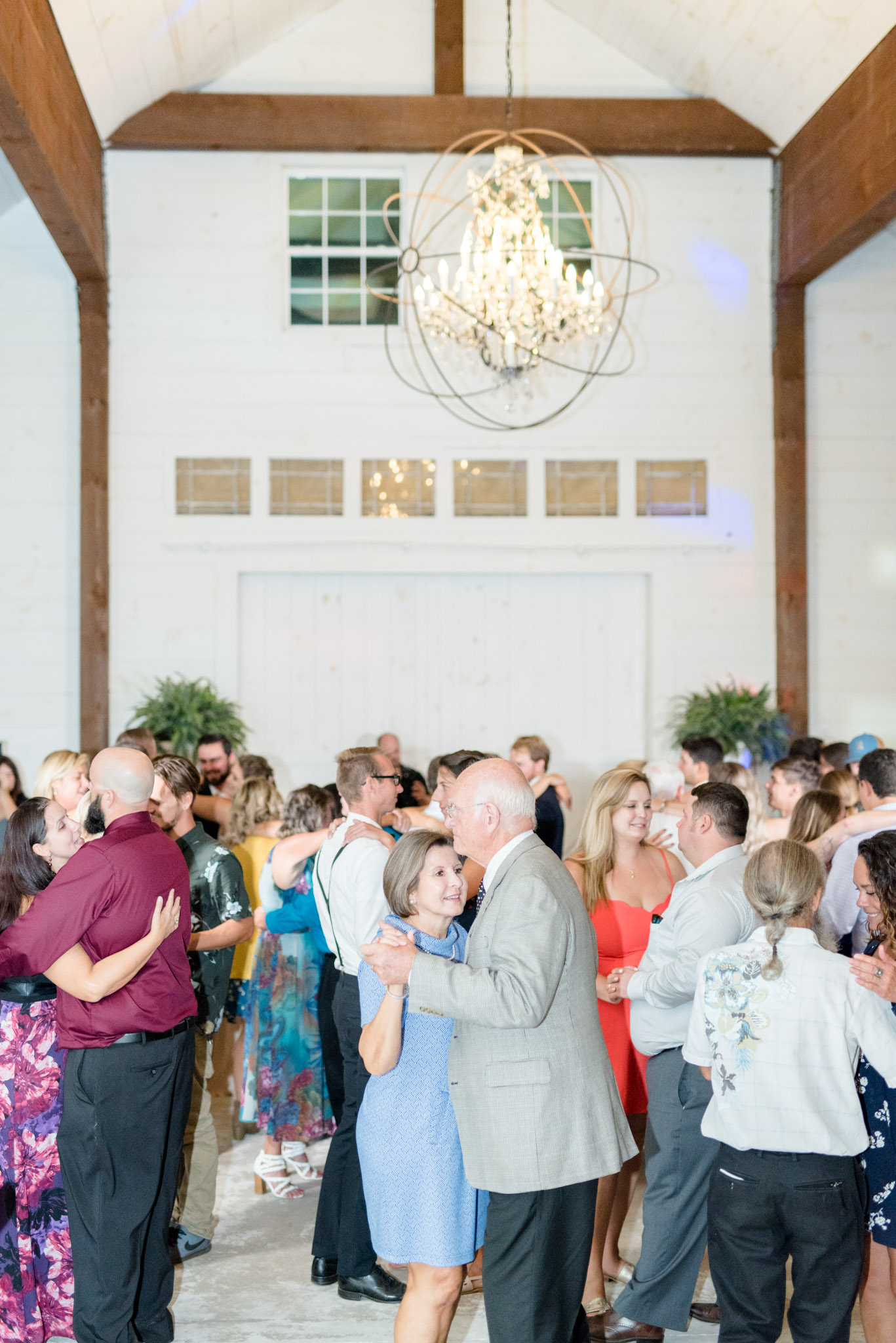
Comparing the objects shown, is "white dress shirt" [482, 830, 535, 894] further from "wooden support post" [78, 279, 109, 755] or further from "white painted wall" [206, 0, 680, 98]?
"white painted wall" [206, 0, 680, 98]

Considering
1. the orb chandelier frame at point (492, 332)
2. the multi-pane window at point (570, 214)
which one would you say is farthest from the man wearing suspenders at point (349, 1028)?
the multi-pane window at point (570, 214)

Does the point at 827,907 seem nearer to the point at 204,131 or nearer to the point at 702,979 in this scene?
the point at 702,979

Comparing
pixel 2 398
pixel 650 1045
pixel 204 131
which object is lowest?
pixel 650 1045

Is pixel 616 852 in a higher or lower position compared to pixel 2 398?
lower

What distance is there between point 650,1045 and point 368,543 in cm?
651

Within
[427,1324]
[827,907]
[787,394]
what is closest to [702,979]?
[427,1324]

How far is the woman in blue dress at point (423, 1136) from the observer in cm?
282

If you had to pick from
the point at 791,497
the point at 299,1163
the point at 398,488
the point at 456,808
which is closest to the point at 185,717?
the point at 398,488

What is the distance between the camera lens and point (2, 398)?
9469 mm

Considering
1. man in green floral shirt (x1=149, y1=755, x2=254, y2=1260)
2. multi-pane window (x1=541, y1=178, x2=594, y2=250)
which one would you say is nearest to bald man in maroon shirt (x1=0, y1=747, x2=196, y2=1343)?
man in green floral shirt (x1=149, y1=755, x2=254, y2=1260)

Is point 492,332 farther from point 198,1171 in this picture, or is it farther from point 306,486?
point 198,1171

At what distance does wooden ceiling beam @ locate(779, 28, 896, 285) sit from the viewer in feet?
24.8

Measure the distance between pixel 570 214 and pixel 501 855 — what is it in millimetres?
8249

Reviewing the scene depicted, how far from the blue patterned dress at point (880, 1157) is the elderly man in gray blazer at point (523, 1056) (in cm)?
79
